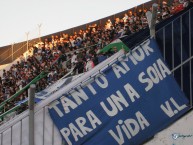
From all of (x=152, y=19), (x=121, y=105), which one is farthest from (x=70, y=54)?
(x=121, y=105)

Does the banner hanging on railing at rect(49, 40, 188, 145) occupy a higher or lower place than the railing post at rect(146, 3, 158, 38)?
lower

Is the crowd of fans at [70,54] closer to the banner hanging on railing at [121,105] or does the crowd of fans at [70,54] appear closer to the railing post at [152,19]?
the railing post at [152,19]

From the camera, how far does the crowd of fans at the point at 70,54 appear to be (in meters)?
14.7

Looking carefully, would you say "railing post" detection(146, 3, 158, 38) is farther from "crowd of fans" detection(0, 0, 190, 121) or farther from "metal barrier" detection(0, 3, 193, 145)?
"crowd of fans" detection(0, 0, 190, 121)

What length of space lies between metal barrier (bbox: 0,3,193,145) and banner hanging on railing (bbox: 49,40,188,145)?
5.7 inches

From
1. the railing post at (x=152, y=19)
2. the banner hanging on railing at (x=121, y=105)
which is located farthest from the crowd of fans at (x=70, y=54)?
the banner hanging on railing at (x=121, y=105)

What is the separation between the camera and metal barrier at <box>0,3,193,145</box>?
680 centimetres

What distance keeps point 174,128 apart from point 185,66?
3.29ft

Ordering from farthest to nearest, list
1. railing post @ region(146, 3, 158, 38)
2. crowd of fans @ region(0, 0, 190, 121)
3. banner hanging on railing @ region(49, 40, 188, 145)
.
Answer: crowd of fans @ region(0, 0, 190, 121) < railing post @ region(146, 3, 158, 38) < banner hanging on railing @ region(49, 40, 188, 145)

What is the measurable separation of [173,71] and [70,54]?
438 inches

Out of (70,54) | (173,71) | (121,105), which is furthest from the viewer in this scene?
(70,54)

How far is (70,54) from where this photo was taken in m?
17.8

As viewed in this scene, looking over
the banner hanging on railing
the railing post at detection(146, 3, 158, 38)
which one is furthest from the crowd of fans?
the banner hanging on railing

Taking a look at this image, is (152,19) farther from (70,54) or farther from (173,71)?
(70,54)
